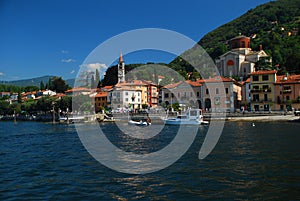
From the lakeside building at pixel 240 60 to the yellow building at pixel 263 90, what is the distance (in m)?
28.9

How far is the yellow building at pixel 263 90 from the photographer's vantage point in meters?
61.7

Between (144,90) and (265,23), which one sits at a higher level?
(265,23)

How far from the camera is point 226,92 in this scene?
68.4 metres

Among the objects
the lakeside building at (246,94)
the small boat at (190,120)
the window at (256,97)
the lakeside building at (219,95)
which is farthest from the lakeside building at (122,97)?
the small boat at (190,120)

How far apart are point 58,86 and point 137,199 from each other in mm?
124795

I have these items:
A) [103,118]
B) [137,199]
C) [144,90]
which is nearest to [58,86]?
[144,90]

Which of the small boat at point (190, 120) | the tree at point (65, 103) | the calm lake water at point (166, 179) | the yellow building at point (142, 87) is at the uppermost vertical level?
the yellow building at point (142, 87)

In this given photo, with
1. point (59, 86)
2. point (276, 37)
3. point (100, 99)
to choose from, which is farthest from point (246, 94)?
point (59, 86)

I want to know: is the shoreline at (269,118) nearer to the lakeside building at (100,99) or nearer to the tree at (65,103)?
the tree at (65,103)

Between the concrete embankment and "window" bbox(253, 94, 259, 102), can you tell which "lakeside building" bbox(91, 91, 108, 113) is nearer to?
the concrete embankment

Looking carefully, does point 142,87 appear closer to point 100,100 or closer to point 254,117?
point 100,100

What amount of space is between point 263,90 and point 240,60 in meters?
34.7

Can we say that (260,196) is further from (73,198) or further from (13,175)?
(13,175)

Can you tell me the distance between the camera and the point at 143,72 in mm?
106188
